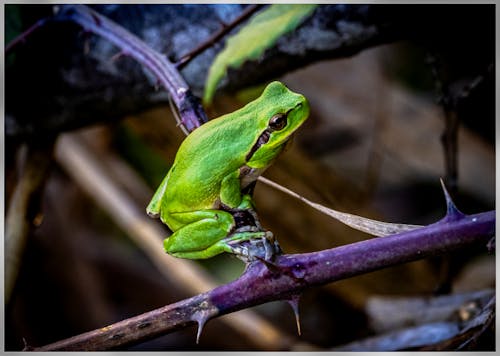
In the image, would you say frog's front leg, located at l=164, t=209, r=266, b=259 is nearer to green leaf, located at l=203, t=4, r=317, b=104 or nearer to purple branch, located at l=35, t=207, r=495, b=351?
purple branch, located at l=35, t=207, r=495, b=351

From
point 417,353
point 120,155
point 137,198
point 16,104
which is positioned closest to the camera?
point 417,353

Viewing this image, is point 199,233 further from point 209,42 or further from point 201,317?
point 209,42

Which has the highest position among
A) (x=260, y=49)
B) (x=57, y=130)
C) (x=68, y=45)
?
(x=68, y=45)

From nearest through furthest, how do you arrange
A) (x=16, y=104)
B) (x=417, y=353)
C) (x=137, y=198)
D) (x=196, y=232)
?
1. (x=196, y=232)
2. (x=417, y=353)
3. (x=16, y=104)
4. (x=137, y=198)

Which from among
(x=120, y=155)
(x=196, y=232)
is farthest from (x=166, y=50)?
(x=120, y=155)

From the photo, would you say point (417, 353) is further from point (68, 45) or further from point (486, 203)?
point (486, 203)

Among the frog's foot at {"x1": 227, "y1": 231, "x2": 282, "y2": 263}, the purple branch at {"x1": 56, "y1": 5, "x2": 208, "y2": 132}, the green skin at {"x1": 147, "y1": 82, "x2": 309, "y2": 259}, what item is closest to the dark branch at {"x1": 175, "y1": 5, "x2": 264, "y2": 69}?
the purple branch at {"x1": 56, "y1": 5, "x2": 208, "y2": 132}

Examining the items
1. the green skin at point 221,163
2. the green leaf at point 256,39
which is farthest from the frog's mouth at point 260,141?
the green leaf at point 256,39

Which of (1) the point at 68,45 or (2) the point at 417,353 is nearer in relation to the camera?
(2) the point at 417,353

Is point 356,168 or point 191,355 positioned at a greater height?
point 356,168
